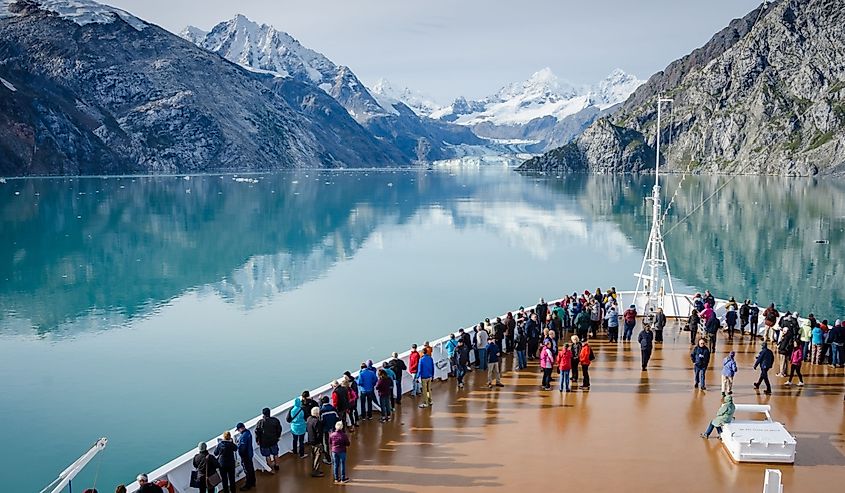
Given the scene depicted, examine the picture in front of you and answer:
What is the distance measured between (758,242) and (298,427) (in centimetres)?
6453

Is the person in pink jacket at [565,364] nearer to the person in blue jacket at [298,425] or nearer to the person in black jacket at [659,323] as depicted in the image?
the person in black jacket at [659,323]

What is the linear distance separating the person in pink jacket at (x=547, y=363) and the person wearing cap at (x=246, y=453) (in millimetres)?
9094

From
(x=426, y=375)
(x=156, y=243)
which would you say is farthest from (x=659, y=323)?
(x=156, y=243)

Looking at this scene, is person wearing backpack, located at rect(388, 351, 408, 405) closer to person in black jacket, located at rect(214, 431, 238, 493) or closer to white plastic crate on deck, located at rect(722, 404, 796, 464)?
person in black jacket, located at rect(214, 431, 238, 493)

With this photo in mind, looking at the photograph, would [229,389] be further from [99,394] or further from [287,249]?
[287,249]

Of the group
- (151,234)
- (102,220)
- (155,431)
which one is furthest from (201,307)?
(102,220)

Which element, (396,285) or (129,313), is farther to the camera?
(396,285)

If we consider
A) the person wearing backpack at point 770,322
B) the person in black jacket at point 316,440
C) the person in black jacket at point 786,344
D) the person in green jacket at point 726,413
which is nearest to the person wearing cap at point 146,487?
the person in black jacket at point 316,440

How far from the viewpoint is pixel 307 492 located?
47.5 feet

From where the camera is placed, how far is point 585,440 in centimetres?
1689

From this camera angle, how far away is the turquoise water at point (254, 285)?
2448 centimetres

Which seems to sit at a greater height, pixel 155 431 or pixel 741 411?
pixel 741 411

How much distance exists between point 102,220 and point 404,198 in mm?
61765

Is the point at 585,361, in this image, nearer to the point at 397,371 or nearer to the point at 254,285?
the point at 397,371
